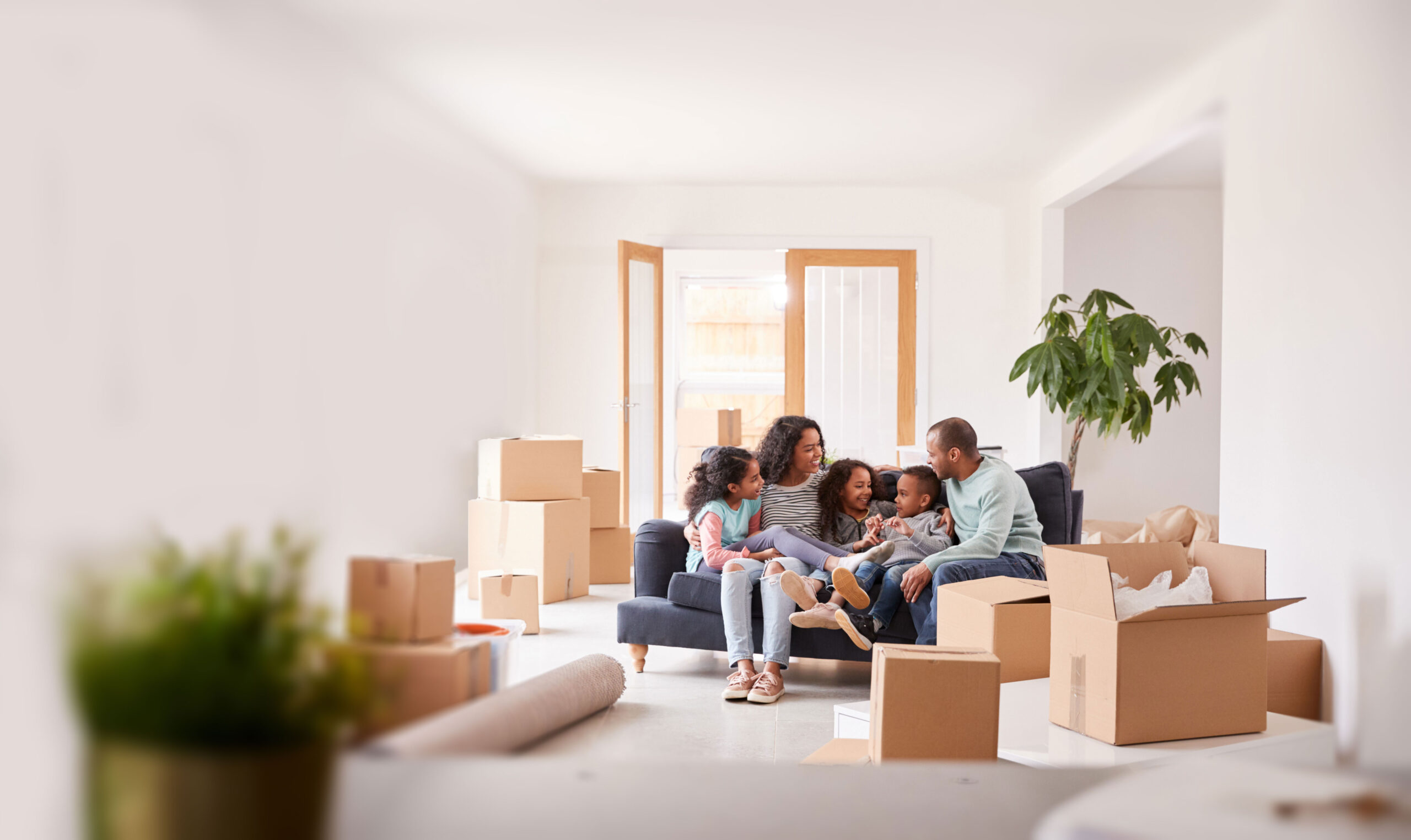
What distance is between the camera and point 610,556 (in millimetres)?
5125

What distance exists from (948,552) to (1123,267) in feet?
13.6

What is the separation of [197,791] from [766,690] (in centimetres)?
253

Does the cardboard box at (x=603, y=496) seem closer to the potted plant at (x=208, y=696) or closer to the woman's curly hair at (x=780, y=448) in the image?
the woman's curly hair at (x=780, y=448)

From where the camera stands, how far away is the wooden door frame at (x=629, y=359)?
5.70 meters

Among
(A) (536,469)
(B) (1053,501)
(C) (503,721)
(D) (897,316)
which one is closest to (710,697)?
(B) (1053,501)

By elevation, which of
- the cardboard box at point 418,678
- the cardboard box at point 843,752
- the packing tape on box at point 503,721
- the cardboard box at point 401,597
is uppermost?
the cardboard box at point 401,597

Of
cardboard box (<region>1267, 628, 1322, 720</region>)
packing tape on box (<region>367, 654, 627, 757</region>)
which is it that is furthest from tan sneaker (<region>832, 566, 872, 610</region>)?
packing tape on box (<region>367, 654, 627, 757</region>)

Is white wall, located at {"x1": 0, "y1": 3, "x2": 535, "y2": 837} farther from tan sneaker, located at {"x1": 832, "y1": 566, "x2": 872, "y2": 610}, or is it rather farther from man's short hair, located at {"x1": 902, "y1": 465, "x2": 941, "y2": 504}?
man's short hair, located at {"x1": 902, "y1": 465, "x2": 941, "y2": 504}

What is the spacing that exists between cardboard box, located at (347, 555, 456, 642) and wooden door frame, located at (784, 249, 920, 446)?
5592 mm

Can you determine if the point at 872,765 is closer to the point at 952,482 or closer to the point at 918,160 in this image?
the point at 952,482

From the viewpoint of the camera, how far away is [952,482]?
10.8 ft

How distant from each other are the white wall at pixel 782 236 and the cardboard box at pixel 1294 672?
147 inches

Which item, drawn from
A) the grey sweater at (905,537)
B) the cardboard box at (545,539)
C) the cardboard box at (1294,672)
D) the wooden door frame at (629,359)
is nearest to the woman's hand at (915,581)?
the grey sweater at (905,537)

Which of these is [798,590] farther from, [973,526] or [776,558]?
[973,526]
